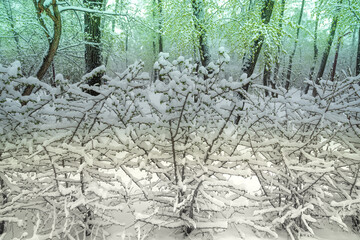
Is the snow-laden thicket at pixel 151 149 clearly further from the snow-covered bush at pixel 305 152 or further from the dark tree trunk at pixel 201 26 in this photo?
the dark tree trunk at pixel 201 26

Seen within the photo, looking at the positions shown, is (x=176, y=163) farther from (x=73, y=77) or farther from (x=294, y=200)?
(x=73, y=77)

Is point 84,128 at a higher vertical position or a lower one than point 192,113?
lower

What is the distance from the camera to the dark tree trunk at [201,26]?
6.79 metres

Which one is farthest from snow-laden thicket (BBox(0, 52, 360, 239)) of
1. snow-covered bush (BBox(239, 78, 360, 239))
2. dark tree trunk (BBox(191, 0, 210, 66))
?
dark tree trunk (BBox(191, 0, 210, 66))

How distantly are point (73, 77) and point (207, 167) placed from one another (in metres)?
14.5

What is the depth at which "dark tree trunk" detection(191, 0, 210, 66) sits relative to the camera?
22.3 ft

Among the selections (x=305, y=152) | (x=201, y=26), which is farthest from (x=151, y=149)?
(x=201, y=26)

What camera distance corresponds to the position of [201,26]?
680cm

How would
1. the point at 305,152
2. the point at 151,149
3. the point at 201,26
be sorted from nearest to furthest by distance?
the point at 151,149, the point at 305,152, the point at 201,26

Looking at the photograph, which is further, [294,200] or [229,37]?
[229,37]

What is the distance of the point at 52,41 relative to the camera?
4.55 m

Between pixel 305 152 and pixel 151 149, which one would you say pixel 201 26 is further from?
pixel 151 149

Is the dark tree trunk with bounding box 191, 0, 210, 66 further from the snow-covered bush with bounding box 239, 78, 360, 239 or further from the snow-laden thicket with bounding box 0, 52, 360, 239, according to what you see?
the snow-laden thicket with bounding box 0, 52, 360, 239

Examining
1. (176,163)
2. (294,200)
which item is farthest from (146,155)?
(294,200)
